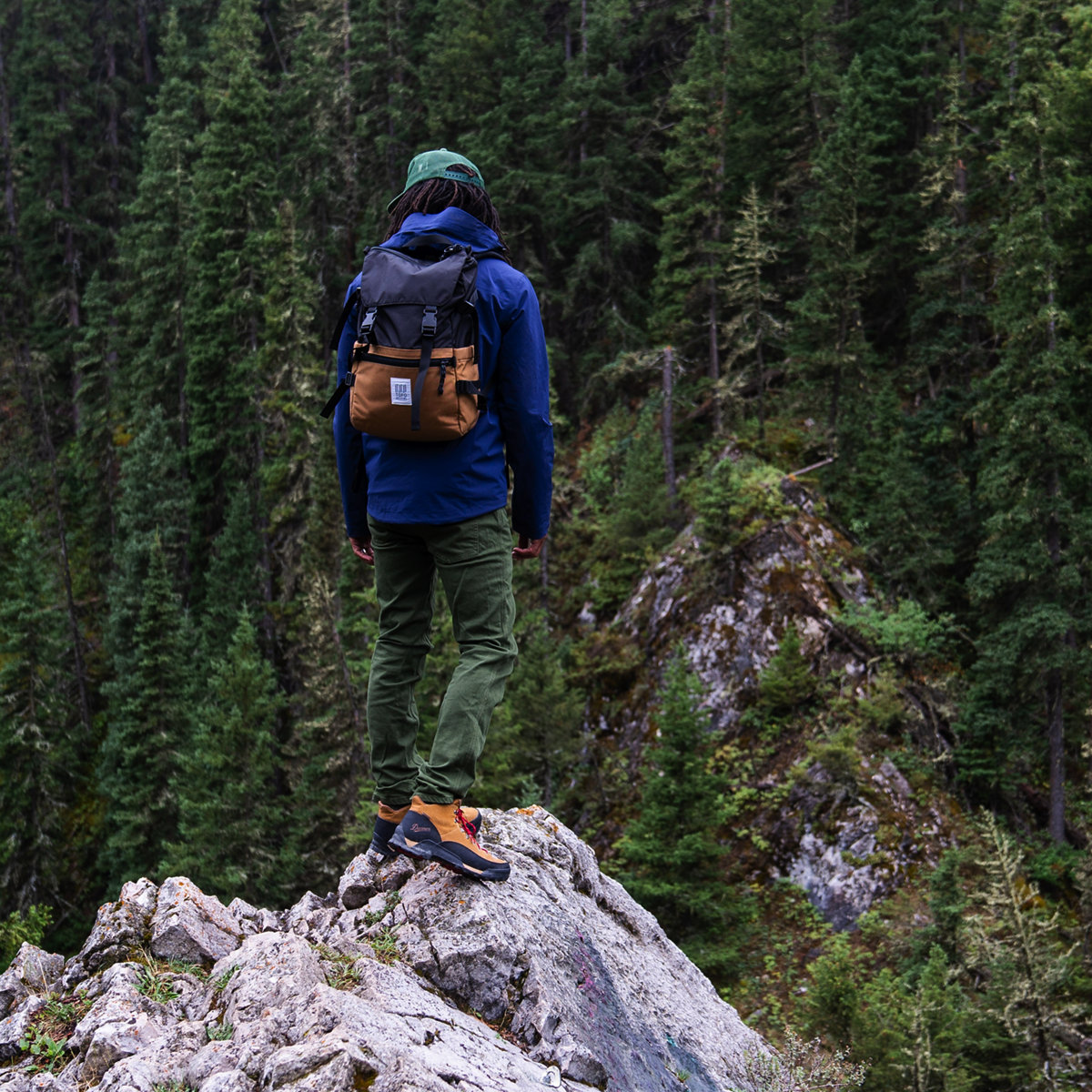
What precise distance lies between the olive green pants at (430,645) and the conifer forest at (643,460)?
6.46 meters

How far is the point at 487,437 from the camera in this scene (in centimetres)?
384

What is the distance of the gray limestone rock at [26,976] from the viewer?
13.2ft

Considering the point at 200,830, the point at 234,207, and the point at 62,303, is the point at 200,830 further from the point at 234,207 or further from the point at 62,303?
the point at 62,303

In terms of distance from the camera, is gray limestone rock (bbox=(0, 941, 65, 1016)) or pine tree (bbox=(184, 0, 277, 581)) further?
pine tree (bbox=(184, 0, 277, 581))

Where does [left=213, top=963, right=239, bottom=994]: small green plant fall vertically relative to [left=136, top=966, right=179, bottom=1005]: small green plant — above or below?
above

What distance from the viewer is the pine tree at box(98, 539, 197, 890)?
25.8 meters

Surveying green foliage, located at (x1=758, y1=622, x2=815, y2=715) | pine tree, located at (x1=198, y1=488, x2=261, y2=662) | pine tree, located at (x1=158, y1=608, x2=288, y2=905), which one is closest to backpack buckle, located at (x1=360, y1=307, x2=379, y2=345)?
green foliage, located at (x1=758, y1=622, x2=815, y2=715)

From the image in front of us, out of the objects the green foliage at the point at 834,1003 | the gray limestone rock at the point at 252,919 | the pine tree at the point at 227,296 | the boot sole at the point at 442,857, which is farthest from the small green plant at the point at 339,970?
the pine tree at the point at 227,296

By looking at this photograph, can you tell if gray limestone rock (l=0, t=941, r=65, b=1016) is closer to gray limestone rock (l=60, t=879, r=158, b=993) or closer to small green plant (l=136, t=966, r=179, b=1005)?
gray limestone rock (l=60, t=879, r=158, b=993)

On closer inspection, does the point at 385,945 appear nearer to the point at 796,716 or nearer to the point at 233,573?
the point at 796,716

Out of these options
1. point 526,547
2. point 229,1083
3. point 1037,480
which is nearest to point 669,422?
point 1037,480

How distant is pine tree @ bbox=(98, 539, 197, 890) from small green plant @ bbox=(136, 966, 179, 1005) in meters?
23.0

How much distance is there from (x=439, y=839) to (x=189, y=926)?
51.4 inches

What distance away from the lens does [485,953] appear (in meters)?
3.88
